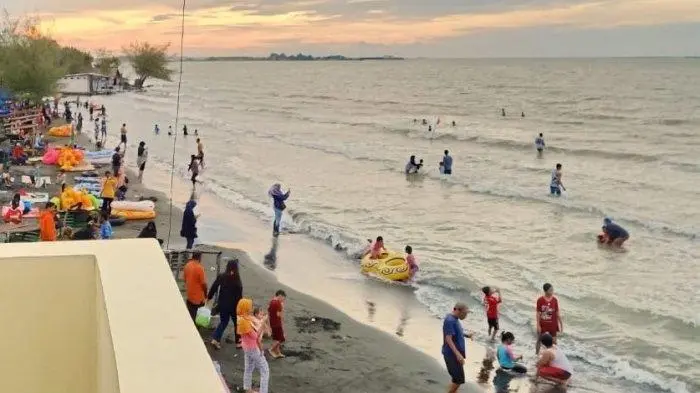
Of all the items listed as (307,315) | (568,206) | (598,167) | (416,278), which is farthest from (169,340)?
(598,167)

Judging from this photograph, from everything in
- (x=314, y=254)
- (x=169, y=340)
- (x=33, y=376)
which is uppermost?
(x=169, y=340)

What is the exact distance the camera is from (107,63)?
116688mm

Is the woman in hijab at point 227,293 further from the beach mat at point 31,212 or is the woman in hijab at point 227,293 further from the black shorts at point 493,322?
the beach mat at point 31,212

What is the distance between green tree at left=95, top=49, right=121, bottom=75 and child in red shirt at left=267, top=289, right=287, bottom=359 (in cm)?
11225

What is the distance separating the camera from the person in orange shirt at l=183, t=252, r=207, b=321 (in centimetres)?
1013

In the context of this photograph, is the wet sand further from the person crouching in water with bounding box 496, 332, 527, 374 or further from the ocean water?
the ocean water

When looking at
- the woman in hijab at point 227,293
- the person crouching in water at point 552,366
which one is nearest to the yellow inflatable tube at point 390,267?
the person crouching in water at point 552,366

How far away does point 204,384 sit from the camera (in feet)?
8.18

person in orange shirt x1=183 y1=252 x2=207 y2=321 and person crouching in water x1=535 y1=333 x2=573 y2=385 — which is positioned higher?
person in orange shirt x1=183 y1=252 x2=207 y2=321

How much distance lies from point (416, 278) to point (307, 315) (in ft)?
12.4

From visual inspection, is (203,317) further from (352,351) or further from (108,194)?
(108,194)

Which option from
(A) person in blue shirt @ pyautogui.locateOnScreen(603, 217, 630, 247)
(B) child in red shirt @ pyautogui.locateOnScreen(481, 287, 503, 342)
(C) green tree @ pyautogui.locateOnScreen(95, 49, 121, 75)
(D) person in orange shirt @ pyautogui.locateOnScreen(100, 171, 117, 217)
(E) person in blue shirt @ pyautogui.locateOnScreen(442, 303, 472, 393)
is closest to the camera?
(E) person in blue shirt @ pyautogui.locateOnScreen(442, 303, 472, 393)

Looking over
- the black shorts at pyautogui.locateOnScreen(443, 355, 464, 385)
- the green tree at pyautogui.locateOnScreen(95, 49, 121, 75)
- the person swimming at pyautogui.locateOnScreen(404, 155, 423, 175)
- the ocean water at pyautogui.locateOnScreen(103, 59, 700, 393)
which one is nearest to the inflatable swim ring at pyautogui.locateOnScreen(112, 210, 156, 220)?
the ocean water at pyautogui.locateOnScreen(103, 59, 700, 393)

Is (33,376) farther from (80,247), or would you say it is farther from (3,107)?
(3,107)
